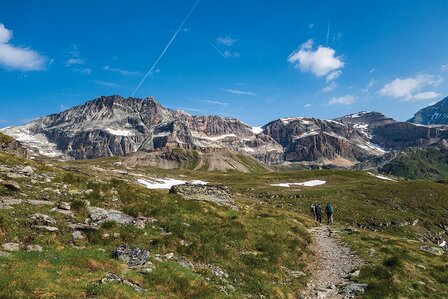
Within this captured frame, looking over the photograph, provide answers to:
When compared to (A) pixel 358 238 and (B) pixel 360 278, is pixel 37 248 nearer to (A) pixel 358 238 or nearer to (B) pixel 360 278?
(B) pixel 360 278

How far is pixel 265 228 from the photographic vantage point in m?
31.2

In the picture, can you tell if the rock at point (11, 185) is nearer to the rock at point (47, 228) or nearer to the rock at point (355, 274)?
the rock at point (47, 228)

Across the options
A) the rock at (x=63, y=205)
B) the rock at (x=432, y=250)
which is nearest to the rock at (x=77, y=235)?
the rock at (x=63, y=205)

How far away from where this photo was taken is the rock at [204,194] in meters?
37.9

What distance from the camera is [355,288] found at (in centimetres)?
2219

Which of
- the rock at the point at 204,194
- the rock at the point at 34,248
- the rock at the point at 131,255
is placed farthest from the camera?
the rock at the point at 204,194

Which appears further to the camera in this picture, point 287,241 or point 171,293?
point 287,241

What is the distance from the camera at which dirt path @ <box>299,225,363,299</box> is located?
21984 millimetres

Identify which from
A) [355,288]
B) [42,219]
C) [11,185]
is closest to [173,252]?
[42,219]

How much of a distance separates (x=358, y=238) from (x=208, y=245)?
22080mm

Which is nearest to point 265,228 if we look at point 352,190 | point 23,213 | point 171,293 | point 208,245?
point 208,245

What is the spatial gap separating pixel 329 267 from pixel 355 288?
16.4 feet

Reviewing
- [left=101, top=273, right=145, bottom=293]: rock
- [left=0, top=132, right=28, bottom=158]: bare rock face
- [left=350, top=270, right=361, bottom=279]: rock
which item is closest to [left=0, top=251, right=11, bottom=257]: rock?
[left=101, top=273, right=145, bottom=293]: rock

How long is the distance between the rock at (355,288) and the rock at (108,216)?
14.7 metres
